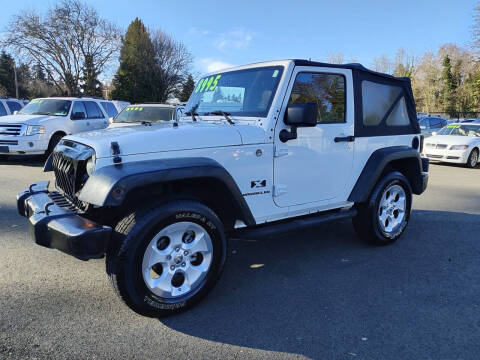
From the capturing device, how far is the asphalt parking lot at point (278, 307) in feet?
8.22

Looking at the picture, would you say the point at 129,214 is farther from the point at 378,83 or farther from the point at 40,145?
the point at 40,145

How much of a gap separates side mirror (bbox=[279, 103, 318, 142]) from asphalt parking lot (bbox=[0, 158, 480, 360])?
1.42 metres

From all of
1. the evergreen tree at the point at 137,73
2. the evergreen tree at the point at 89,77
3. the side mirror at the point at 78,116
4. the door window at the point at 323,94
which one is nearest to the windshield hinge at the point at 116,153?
the door window at the point at 323,94

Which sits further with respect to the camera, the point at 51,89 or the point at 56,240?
the point at 51,89

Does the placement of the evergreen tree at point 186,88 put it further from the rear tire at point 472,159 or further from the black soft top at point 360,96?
the black soft top at point 360,96

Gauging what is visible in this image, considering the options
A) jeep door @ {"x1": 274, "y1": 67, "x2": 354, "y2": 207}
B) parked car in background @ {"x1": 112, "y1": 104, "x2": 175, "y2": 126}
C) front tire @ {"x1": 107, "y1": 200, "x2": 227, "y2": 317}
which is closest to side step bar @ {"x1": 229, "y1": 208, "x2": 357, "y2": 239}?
jeep door @ {"x1": 274, "y1": 67, "x2": 354, "y2": 207}

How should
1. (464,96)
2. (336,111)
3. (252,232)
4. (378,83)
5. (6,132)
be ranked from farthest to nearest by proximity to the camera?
(464,96), (6,132), (378,83), (336,111), (252,232)

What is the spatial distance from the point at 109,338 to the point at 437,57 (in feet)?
185

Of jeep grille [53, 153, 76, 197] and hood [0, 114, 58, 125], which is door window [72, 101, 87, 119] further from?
jeep grille [53, 153, 76, 197]

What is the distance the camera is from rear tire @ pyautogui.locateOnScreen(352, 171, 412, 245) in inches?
170

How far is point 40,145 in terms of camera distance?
10.2 m

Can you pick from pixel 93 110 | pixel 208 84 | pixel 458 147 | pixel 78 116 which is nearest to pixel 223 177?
pixel 208 84

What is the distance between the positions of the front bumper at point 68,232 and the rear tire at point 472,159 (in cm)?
1299

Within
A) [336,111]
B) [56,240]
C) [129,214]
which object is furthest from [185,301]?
[336,111]
